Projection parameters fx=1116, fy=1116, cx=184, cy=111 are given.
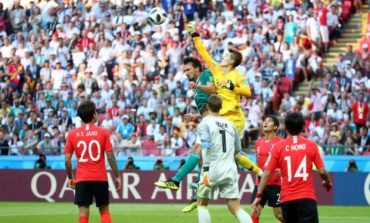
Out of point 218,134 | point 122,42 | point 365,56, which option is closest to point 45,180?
point 122,42

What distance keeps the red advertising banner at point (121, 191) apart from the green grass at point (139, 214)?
49.3 inches

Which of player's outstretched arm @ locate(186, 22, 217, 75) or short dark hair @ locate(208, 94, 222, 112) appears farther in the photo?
player's outstretched arm @ locate(186, 22, 217, 75)

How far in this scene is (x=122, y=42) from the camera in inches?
1419

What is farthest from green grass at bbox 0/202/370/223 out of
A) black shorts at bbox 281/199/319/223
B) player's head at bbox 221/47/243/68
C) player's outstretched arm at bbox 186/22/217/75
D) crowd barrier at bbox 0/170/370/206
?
black shorts at bbox 281/199/319/223

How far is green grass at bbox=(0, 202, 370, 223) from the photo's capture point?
21453mm

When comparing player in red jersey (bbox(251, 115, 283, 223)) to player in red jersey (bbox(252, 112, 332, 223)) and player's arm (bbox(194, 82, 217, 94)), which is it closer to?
player's arm (bbox(194, 82, 217, 94))

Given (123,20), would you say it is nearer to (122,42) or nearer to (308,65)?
(122,42)

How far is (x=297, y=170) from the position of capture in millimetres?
13500

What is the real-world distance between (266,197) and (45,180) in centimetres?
1318

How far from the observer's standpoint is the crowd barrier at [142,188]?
2834cm

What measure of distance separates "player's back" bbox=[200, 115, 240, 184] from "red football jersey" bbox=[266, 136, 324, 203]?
5.88ft

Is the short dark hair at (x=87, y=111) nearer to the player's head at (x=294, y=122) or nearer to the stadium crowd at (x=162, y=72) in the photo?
the player's head at (x=294, y=122)

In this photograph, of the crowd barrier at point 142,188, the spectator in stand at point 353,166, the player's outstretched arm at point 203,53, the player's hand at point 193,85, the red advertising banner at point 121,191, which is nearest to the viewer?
the player's hand at point 193,85

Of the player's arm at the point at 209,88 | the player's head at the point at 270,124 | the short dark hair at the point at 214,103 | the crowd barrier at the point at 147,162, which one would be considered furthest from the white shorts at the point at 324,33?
the short dark hair at the point at 214,103
